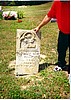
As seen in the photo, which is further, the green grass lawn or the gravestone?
the gravestone

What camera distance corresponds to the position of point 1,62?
224 inches

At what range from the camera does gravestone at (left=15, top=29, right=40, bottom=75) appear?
488cm

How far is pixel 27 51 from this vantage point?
4938mm

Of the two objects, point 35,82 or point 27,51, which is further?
point 27,51

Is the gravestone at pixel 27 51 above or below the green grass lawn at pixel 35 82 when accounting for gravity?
above

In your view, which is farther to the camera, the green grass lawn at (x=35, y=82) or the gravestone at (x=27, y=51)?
the gravestone at (x=27, y=51)

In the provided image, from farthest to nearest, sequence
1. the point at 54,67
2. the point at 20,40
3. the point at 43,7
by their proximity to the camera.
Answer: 1. the point at 43,7
2. the point at 54,67
3. the point at 20,40

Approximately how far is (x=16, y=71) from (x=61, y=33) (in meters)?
1.06

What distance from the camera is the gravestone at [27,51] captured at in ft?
16.0

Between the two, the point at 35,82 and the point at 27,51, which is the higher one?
the point at 27,51

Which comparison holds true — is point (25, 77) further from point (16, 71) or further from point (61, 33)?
point (61, 33)

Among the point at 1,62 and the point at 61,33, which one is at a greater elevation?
the point at 61,33

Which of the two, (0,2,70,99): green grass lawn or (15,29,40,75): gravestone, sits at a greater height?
(15,29,40,75): gravestone

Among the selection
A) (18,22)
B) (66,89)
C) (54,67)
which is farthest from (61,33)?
(18,22)
